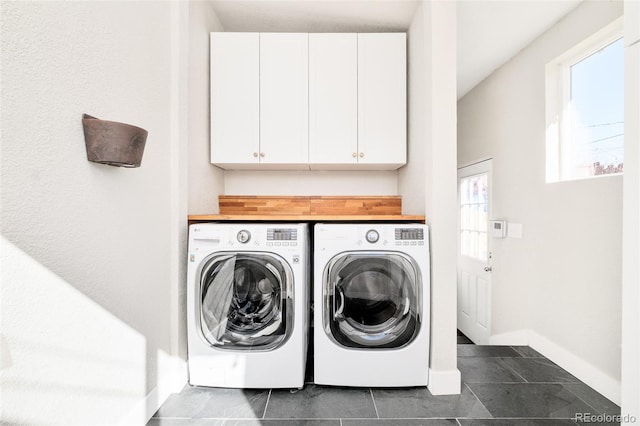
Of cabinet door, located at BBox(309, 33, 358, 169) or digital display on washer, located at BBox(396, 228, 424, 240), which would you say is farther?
cabinet door, located at BBox(309, 33, 358, 169)

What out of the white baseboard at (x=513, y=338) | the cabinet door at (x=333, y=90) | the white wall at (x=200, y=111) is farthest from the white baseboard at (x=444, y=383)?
the white wall at (x=200, y=111)

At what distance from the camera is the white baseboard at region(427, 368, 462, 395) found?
164 centimetres

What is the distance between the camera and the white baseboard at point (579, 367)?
1646 millimetres

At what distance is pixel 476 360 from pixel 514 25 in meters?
2.50

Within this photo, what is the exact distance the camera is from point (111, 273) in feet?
4.00

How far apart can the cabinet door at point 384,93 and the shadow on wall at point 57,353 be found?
1869 millimetres

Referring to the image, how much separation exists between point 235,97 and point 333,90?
0.72 metres

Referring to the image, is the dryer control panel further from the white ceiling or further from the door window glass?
the door window glass

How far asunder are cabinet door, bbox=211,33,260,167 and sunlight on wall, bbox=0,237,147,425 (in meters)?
1.31

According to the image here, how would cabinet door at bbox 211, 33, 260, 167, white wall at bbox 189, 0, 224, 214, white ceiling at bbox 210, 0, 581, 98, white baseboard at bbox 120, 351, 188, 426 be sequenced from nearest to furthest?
white baseboard at bbox 120, 351, 188, 426, white wall at bbox 189, 0, 224, 214, white ceiling at bbox 210, 0, 581, 98, cabinet door at bbox 211, 33, 260, 167

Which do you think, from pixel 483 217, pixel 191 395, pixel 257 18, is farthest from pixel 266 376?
pixel 483 217

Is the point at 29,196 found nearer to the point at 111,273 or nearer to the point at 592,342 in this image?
the point at 111,273

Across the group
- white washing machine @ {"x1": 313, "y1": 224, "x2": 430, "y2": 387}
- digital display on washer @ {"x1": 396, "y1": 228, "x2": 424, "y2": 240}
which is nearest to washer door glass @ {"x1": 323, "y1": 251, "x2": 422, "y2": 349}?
white washing machine @ {"x1": 313, "y1": 224, "x2": 430, "y2": 387}

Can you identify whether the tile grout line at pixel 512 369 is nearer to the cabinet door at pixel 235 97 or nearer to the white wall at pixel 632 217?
the white wall at pixel 632 217
